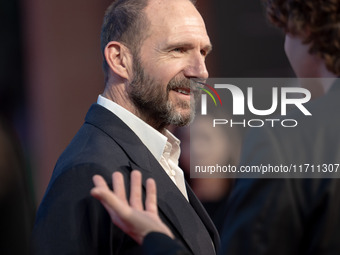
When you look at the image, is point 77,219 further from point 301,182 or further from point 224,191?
point 224,191

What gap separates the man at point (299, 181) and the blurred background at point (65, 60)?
9.76 feet

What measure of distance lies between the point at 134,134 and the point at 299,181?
0.77 metres

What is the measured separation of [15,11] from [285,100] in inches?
134

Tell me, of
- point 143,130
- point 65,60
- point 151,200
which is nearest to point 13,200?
point 151,200

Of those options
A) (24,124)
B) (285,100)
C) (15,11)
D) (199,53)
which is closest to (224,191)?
(199,53)

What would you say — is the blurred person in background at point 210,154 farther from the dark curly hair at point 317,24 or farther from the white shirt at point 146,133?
the dark curly hair at point 317,24

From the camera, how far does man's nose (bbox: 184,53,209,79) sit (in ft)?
6.52

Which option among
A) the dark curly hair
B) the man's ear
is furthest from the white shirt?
the dark curly hair

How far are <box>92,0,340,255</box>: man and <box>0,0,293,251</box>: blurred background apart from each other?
2976mm

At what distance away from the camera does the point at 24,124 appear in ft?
14.4

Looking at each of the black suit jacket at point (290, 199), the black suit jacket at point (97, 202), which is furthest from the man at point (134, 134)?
the black suit jacket at point (290, 199)

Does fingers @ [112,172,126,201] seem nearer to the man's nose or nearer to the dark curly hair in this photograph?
the dark curly hair

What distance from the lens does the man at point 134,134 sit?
157cm

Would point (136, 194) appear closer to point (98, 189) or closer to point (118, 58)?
point (98, 189)
